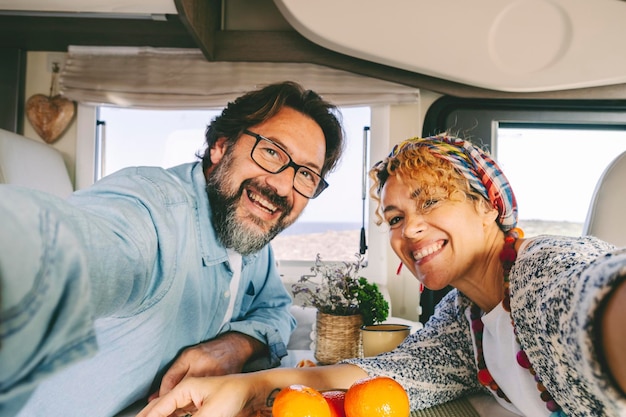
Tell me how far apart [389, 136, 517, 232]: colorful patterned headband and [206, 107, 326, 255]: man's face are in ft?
1.24

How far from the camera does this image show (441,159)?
913 mm

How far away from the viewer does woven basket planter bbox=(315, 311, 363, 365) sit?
105cm

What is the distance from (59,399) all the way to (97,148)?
175 cm

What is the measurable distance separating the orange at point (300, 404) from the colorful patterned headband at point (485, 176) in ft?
1.74

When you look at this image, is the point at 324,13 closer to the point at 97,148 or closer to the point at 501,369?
the point at 97,148

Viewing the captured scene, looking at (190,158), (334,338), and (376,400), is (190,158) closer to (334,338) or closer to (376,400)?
(334,338)

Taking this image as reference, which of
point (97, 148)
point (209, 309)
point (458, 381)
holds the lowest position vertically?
point (458, 381)

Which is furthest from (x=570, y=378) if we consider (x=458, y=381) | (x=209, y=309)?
(x=209, y=309)

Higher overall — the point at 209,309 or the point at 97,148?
the point at 97,148

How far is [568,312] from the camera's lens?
1.44 ft

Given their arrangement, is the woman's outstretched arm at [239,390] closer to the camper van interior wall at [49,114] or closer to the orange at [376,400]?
the orange at [376,400]

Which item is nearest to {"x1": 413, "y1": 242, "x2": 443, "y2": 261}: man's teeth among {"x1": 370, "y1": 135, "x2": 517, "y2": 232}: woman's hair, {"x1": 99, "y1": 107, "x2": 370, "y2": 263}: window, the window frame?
{"x1": 370, "y1": 135, "x2": 517, "y2": 232}: woman's hair

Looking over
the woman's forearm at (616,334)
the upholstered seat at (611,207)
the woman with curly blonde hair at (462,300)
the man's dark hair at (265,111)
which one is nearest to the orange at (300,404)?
the woman with curly blonde hair at (462,300)

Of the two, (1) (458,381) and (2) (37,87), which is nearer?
(1) (458,381)
